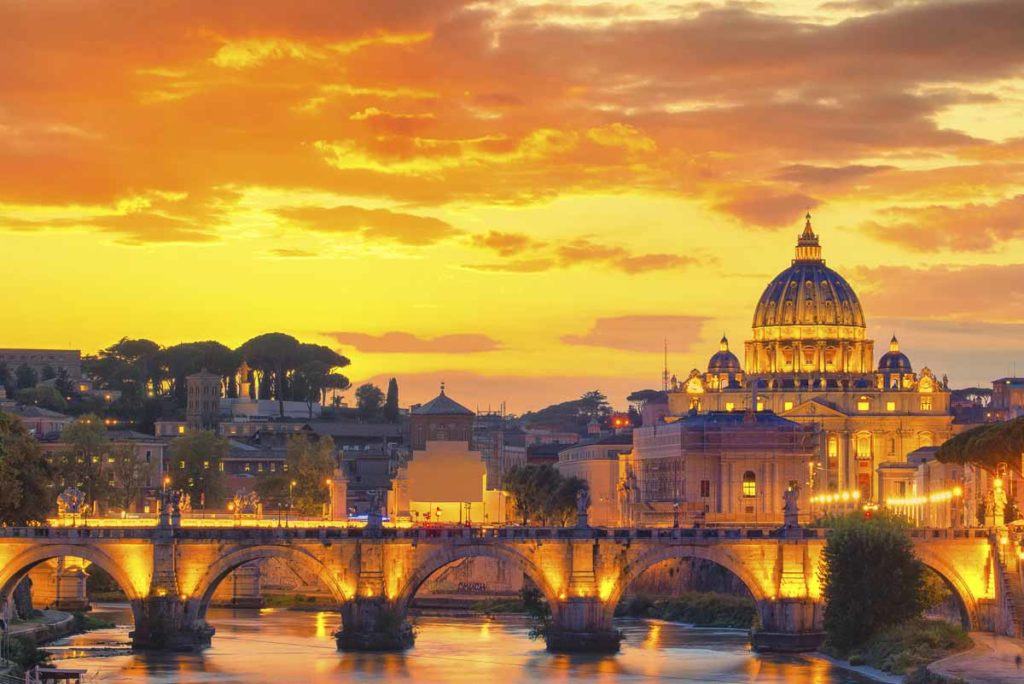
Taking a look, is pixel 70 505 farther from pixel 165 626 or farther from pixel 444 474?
pixel 444 474

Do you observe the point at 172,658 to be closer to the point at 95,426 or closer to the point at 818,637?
the point at 818,637

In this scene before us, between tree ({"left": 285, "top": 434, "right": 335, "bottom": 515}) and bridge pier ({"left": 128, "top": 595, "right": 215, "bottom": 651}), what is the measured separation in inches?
2729

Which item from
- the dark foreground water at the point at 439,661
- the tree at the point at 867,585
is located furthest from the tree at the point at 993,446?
the dark foreground water at the point at 439,661

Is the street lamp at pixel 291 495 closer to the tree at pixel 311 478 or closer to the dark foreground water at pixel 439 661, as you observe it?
the tree at pixel 311 478

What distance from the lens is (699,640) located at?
363 ft

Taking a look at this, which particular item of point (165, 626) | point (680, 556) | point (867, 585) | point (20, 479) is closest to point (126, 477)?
point (20, 479)

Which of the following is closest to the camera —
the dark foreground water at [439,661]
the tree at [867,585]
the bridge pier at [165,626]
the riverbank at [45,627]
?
the dark foreground water at [439,661]

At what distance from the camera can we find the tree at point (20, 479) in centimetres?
10594

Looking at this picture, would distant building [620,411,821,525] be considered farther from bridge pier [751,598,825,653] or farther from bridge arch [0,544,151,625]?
bridge arch [0,544,151,625]

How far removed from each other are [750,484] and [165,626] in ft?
321

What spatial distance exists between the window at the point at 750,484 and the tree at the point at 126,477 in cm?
4637

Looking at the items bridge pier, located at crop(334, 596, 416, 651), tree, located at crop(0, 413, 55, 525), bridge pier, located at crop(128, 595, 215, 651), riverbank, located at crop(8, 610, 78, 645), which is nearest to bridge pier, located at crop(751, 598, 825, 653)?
bridge pier, located at crop(334, 596, 416, 651)

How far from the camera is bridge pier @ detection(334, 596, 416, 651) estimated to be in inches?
3937

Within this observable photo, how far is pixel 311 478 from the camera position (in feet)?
568
